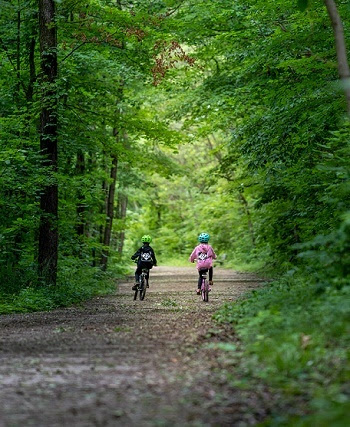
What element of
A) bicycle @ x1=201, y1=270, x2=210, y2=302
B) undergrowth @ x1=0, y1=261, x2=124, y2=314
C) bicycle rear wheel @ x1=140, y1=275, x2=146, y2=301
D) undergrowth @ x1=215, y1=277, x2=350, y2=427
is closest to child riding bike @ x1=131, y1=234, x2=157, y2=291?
bicycle rear wheel @ x1=140, y1=275, x2=146, y2=301

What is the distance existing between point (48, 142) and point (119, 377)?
12.2 meters

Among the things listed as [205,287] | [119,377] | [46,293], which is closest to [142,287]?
[205,287]

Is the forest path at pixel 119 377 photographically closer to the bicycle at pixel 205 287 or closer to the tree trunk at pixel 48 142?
the bicycle at pixel 205 287

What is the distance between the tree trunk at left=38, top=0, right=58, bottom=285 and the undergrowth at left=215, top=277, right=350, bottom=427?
383 inches

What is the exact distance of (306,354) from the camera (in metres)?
6.69

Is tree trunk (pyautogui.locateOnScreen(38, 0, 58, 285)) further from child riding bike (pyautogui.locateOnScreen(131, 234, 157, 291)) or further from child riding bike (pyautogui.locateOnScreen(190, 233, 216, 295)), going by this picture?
child riding bike (pyautogui.locateOnScreen(190, 233, 216, 295))

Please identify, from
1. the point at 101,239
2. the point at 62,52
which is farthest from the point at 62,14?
the point at 101,239

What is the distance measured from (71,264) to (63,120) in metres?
6.54

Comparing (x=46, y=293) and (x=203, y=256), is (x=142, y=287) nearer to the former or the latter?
(x=203, y=256)

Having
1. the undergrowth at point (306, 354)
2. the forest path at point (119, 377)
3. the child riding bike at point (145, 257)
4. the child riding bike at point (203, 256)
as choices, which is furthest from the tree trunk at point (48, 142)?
the undergrowth at point (306, 354)

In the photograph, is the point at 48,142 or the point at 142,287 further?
the point at 142,287

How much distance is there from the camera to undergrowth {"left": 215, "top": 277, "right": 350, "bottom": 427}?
5.42 meters

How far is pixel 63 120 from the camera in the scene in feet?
59.8

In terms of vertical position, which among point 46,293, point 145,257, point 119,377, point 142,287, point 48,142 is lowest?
point 119,377
